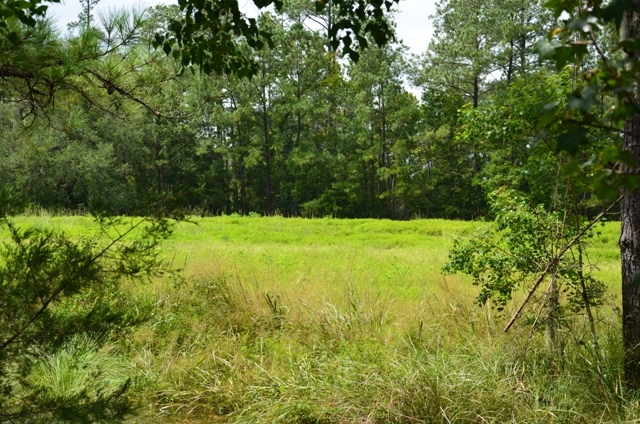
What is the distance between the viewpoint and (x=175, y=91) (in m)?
4.92

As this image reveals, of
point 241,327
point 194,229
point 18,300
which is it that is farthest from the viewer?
point 194,229

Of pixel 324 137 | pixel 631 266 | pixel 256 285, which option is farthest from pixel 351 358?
pixel 324 137

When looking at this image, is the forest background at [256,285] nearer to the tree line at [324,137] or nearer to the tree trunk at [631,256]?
the tree trunk at [631,256]

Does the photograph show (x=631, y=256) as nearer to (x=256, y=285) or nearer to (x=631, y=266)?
(x=631, y=266)

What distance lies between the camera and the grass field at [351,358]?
347cm

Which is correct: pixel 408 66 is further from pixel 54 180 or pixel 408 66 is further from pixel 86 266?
pixel 86 266

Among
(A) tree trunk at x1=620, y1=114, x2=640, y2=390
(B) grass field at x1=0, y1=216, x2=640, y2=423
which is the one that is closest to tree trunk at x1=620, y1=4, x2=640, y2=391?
(A) tree trunk at x1=620, y1=114, x2=640, y2=390

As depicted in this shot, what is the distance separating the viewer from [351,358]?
4.38m

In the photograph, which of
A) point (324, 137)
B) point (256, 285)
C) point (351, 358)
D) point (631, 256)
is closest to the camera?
point (631, 256)

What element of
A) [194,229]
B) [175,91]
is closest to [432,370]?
[175,91]

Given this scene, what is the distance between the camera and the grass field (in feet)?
11.4

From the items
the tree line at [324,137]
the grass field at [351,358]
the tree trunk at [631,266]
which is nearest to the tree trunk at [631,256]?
the tree trunk at [631,266]

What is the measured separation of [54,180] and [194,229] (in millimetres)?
15654

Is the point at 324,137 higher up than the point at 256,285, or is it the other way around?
the point at 324,137
